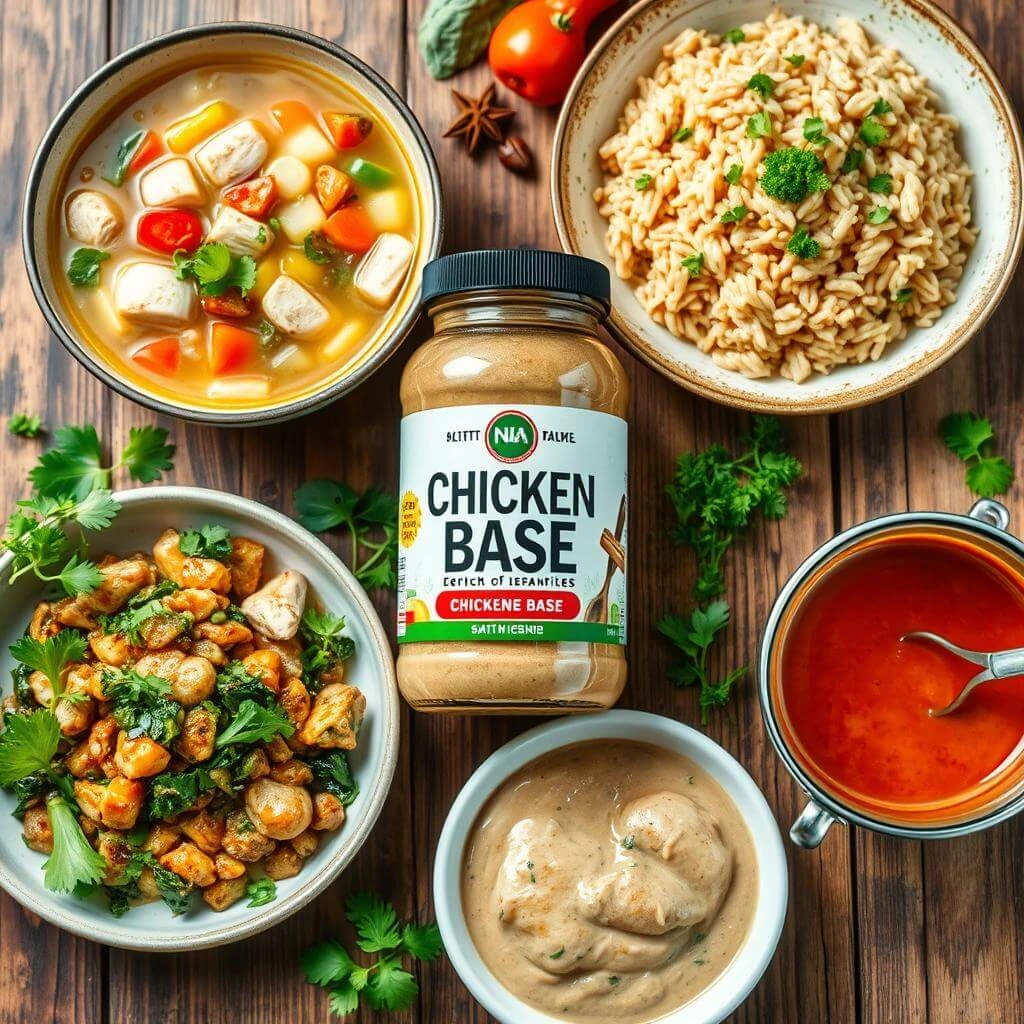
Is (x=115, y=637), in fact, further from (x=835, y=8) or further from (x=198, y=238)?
(x=835, y=8)

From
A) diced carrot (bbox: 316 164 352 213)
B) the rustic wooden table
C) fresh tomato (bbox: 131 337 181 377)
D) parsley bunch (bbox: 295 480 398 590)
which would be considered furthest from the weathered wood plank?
diced carrot (bbox: 316 164 352 213)

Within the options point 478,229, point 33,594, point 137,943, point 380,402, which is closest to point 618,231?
Result: point 478,229

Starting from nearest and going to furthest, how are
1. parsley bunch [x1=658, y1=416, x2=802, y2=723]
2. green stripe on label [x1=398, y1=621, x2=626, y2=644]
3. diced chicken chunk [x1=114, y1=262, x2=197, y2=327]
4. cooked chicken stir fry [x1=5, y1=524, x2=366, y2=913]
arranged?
green stripe on label [x1=398, y1=621, x2=626, y2=644], cooked chicken stir fry [x1=5, y1=524, x2=366, y2=913], diced chicken chunk [x1=114, y1=262, x2=197, y2=327], parsley bunch [x1=658, y1=416, x2=802, y2=723]

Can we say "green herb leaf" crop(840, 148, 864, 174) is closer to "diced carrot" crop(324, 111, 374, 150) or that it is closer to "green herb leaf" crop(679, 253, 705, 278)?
"green herb leaf" crop(679, 253, 705, 278)

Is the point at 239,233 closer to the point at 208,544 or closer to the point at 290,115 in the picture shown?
the point at 290,115

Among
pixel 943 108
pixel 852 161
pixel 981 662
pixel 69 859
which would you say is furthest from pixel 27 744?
pixel 943 108

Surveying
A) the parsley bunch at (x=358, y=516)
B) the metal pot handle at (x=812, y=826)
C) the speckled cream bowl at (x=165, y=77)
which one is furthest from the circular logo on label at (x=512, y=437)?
the metal pot handle at (x=812, y=826)
